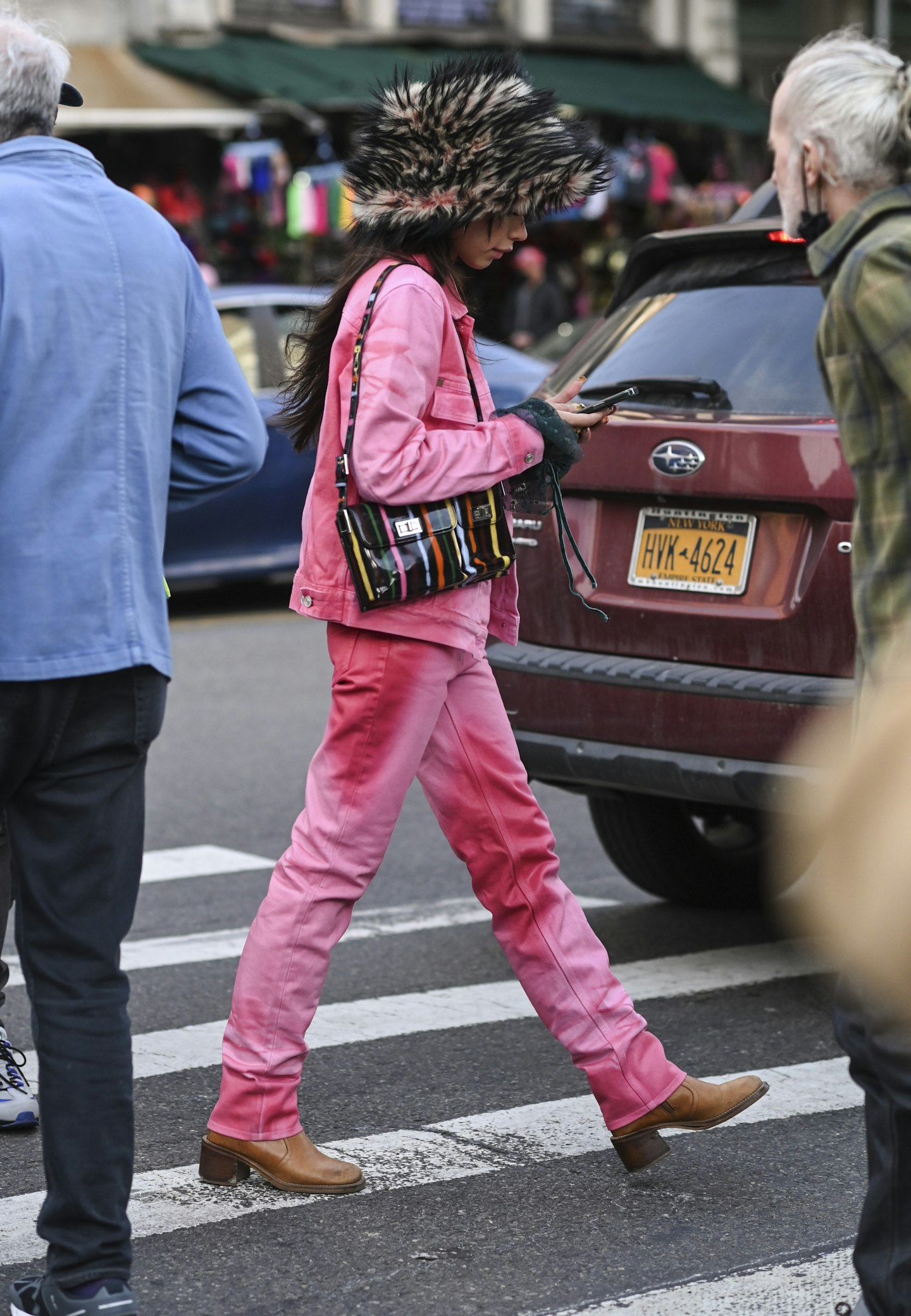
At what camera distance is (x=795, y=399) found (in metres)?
4.73

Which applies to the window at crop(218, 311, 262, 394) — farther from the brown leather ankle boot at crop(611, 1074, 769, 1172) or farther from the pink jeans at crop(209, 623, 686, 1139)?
the brown leather ankle boot at crop(611, 1074, 769, 1172)

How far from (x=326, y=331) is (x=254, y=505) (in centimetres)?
786

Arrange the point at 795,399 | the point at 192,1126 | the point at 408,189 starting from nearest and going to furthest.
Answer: the point at 408,189, the point at 192,1126, the point at 795,399

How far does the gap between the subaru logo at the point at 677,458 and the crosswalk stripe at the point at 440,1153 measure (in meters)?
1.37

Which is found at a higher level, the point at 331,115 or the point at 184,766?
the point at 331,115

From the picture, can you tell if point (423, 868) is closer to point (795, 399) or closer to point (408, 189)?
point (795, 399)

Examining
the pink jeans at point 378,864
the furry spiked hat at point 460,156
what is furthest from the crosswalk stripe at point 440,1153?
the furry spiked hat at point 460,156

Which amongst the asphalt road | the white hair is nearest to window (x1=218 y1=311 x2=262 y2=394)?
the asphalt road

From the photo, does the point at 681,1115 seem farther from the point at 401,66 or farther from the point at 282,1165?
the point at 401,66

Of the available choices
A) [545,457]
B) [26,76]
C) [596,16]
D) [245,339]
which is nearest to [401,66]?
[245,339]

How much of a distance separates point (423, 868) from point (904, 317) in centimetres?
402

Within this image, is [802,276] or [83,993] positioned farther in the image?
[802,276]

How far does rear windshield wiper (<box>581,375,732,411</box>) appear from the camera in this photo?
486cm

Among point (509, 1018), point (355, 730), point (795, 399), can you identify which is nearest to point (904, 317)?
→ point (355, 730)
